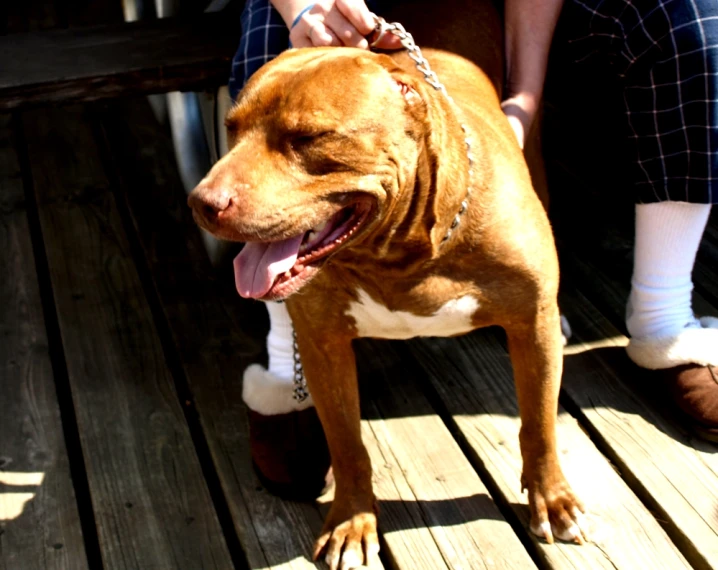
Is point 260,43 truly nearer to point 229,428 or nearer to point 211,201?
point 211,201

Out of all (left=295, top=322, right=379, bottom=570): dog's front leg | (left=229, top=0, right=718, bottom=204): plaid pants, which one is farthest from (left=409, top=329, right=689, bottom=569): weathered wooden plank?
(left=229, top=0, right=718, bottom=204): plaid pants

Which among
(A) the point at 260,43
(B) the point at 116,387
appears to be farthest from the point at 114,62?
(B) the point at 116,387

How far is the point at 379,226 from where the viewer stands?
181 centimetres

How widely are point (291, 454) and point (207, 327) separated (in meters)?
0.69

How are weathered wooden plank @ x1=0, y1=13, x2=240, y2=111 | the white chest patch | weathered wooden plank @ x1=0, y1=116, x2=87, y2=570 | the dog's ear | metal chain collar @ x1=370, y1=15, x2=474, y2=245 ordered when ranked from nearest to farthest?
1. the dog's ear
2. metal chain collar @ x1=370, y1=15, x2=474, y2=245
3. the white chest patch
4. weathered wooden plank @ x1=0, y1=116, x2=87, y2=570
5. weathered wooden plank @ x1=0, y1=13, x2=240, y2=111

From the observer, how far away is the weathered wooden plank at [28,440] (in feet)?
7.29

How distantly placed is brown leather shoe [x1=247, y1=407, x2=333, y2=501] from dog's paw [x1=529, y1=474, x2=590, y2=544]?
19.2 inches

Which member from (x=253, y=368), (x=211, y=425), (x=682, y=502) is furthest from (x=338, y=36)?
(x=682, y=502)

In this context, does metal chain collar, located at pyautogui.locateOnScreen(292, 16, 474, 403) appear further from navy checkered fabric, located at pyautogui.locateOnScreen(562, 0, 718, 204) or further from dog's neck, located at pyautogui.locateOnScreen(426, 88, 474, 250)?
navy checkered fabric, located at pyautogui.locateOnScreen(562, 0, 718, 204)

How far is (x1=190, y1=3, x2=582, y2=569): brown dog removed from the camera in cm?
166

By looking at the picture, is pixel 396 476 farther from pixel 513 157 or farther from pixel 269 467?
pixel 513 157

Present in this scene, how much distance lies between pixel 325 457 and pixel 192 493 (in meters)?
0.32

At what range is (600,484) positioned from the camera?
2311 mm

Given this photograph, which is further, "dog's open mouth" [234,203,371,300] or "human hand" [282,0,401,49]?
"human hand" [282,0,401,49]
